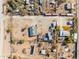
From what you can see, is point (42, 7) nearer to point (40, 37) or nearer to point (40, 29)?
point (40, 29)

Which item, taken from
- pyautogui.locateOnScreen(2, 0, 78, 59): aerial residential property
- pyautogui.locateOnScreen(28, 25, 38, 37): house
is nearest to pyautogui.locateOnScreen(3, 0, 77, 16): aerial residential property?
pyautogui.locateOnScreen(2, 0, 78, 59): aerial residential property

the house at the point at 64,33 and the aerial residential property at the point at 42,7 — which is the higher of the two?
the aerial residential property at the point at 42,7

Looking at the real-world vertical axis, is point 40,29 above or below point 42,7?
below

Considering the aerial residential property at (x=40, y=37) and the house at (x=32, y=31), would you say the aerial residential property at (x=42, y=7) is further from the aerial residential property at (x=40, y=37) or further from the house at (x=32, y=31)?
the house at (x=32, y=31)

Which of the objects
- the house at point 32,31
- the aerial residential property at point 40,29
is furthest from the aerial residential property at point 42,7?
the house at point 32,31

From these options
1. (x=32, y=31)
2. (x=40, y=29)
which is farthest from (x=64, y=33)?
(x=32, y=31)

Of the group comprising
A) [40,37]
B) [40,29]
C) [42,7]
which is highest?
[42,7]

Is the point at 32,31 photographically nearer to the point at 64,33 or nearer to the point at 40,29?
the point at 40,29
